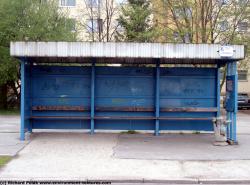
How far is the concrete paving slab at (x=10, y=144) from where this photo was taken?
12.5 metres

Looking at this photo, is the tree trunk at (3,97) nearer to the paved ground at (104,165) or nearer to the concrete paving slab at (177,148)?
the concrete paving slab at (177,148)

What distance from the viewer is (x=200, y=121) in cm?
1656

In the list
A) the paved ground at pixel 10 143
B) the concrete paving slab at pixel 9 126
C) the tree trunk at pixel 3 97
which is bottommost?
the concrete paving slab at pixel 9 126

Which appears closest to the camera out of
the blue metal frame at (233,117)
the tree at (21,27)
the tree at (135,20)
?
the blue metal frame at (233,117)

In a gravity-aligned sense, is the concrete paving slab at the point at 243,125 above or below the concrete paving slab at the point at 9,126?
below

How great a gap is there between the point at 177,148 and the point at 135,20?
3052 centimetres

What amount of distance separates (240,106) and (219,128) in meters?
29.8

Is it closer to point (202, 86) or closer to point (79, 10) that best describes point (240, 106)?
point (79, 10)

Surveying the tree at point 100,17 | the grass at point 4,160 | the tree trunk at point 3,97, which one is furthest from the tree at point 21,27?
the grass at point 4,160

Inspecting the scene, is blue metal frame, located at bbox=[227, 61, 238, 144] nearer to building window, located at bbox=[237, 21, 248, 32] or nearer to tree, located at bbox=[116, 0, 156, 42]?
building window, located at bbox=[237, 21, 248, 32]

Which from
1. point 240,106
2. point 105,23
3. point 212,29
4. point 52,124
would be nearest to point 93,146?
point 52,124

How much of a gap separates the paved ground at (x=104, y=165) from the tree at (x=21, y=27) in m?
17.3

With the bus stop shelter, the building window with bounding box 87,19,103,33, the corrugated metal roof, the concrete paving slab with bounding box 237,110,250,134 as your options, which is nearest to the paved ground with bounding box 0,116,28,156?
the bus stop shelter

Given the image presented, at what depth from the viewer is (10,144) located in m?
14.0
